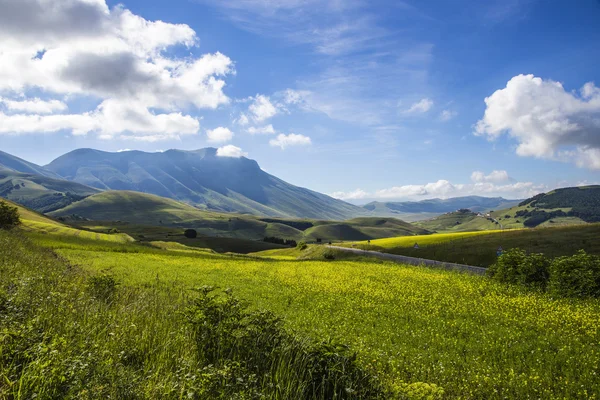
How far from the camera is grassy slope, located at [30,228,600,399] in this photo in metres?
10.9

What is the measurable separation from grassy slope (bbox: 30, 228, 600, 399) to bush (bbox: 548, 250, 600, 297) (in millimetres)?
1852

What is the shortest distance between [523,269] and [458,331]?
16.0m

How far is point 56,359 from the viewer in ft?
21.2

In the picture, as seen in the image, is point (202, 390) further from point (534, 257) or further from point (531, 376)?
point (534, 257)

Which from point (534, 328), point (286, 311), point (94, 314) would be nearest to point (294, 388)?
point (94, 314)

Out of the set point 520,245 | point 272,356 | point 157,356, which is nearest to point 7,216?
point 157,356

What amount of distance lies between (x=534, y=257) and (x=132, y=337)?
30823 millimetres

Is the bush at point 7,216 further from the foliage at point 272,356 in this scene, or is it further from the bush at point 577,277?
the bush at point 577,277

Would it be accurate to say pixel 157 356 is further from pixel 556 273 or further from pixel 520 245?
pixel 520 245

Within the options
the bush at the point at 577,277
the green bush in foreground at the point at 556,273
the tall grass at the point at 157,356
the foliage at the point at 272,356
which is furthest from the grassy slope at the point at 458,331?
the bush at the point at 577,277

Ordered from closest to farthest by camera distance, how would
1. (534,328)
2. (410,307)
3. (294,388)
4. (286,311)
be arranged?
(294,388)
(534,328)
(286,311)
(410,307)

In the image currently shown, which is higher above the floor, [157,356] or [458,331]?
[157,356]

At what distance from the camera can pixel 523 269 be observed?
2803 centimetres

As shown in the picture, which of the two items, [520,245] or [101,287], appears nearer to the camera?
[101,287]
